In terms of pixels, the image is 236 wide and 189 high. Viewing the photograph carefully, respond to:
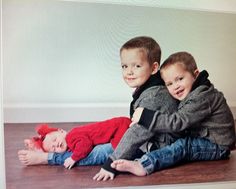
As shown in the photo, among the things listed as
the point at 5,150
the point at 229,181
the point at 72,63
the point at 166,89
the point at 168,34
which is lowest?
the point at 229,181

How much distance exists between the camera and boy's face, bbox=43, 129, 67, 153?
1.40m

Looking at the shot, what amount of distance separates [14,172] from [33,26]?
1.79 feet

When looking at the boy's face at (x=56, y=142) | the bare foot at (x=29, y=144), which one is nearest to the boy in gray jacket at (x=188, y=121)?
the boy's face at (x=56, y=142)

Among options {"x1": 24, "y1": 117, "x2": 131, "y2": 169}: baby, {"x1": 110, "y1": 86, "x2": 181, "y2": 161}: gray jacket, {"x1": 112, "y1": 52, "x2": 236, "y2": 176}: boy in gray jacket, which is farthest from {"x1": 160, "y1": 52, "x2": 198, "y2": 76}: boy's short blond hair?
{"x1": 24, "y1": 117, "x2": 131, "y2": 169}: baby

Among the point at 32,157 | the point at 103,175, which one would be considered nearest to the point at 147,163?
the point at 103,175

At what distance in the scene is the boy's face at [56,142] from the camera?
4.58ft

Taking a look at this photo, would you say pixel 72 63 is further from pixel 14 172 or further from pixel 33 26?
pixel 14 172

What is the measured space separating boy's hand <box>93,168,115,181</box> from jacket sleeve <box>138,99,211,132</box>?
235mm

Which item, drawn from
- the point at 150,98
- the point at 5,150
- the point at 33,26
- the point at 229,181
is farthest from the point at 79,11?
→ the point at 229,181

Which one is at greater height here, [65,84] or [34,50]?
[34,50]

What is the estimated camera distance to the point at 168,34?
4.94 feet

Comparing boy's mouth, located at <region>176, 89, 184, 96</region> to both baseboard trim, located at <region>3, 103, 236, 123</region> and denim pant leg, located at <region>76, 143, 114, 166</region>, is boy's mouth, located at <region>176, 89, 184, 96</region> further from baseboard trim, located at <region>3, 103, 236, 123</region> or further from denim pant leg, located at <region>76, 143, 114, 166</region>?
denim pant leg, located at <region>76, 143, 114, 166</region>

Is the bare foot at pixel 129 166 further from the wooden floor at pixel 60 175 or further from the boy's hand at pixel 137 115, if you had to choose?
the boy's hand at pixel 137 115

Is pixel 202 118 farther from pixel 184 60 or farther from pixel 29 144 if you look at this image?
pixel 29 144
